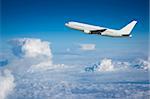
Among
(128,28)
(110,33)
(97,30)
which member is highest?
(128,28)

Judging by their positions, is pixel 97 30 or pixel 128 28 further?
pixel 128 28

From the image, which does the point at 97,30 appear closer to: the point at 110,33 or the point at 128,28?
the point at 110,33

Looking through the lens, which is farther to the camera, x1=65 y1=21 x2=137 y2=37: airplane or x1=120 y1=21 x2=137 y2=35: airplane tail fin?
x1=120 y1=21 x2=137 y2=35: airplane tail fin

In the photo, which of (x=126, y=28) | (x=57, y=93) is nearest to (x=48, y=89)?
(x=57, y=93)

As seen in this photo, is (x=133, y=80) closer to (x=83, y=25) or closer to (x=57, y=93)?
(x=57, y=93)

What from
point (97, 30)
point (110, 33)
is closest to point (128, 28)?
point (110, 33)

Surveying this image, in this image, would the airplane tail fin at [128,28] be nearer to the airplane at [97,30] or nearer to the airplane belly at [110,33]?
the airplane at [97,30]

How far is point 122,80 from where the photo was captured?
150750 millimetres

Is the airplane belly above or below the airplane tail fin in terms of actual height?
below

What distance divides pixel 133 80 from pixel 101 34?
129 m

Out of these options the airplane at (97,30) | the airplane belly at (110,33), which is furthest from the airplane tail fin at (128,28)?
the airplane belly at (110,33)

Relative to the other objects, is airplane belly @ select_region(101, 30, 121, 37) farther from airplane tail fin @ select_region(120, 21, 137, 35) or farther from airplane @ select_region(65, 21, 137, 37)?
airplane tail fin @ select_region(120, 21, 137, 35)

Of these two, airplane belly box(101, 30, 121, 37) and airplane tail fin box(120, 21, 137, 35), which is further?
airplane tail fin box(120, 21, 137, 35)

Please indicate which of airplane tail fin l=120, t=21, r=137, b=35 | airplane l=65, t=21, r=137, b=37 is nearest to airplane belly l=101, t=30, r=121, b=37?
airplane l=65, t=21, r=137, b=37
